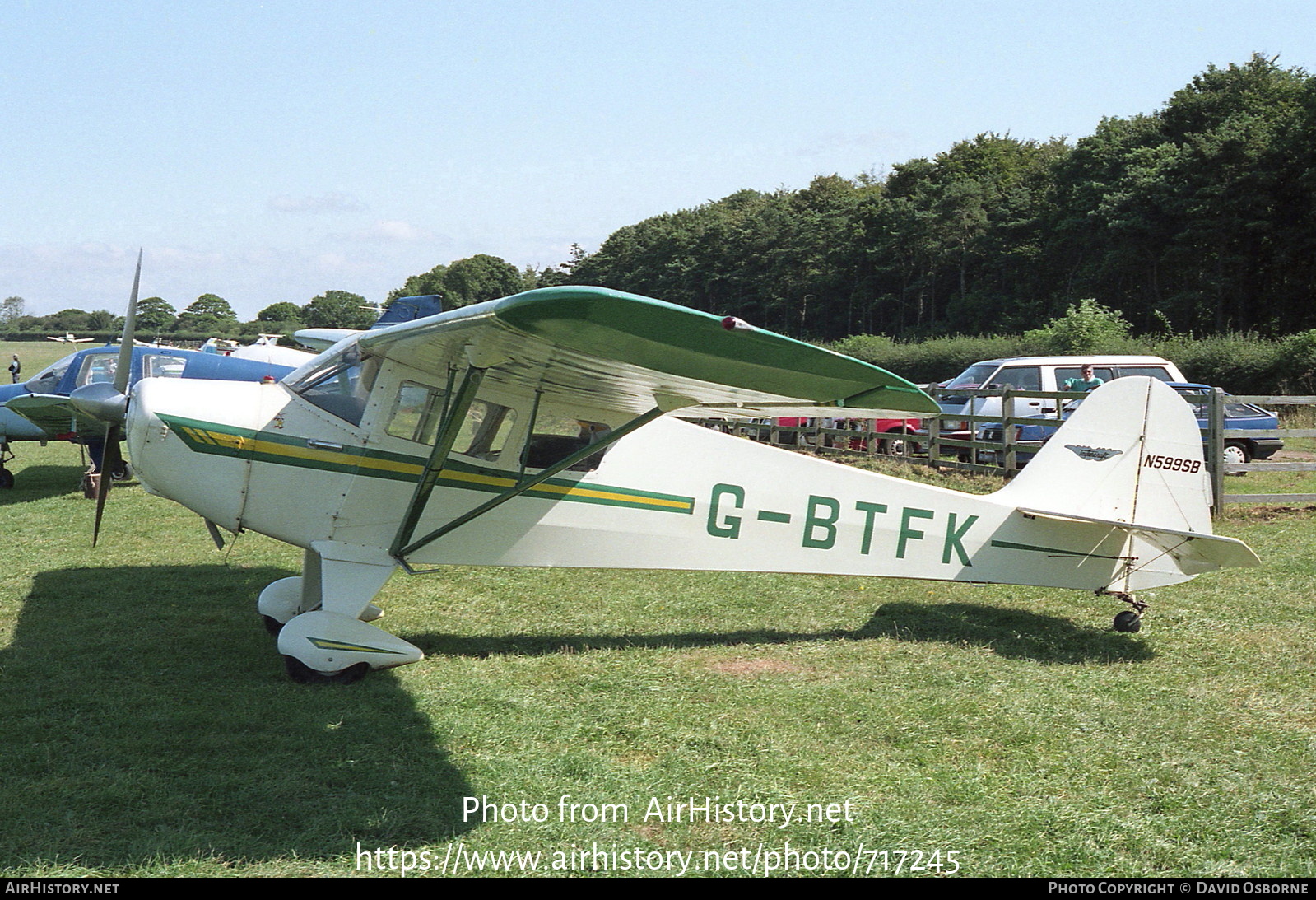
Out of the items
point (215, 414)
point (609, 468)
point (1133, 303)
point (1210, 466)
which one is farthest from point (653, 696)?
point (1133, 303)

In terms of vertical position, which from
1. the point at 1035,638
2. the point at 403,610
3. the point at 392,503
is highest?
the point at 392,503

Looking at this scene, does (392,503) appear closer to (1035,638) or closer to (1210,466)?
(1035,638)

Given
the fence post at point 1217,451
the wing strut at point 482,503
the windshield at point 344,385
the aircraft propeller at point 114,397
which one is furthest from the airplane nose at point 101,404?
the fence post at point 1217,451

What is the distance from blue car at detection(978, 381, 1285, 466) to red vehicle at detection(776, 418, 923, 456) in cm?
140

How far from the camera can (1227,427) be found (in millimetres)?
16250

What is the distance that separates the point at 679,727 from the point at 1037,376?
14071 millimetres

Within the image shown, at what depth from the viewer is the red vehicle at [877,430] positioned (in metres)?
16.8

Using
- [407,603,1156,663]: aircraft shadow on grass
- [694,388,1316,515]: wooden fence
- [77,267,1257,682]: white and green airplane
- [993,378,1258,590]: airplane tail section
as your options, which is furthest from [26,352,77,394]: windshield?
[993,378,1258,590]: airplane tail section

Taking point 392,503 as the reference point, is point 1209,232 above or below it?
above

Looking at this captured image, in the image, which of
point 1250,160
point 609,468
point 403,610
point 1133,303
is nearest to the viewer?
point 609,468

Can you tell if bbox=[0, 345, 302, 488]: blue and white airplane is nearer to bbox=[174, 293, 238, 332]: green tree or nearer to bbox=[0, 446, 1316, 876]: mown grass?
bbox=[0, 446, 1316, 876]: mown grass

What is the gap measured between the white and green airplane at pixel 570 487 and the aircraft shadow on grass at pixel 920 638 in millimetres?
352
